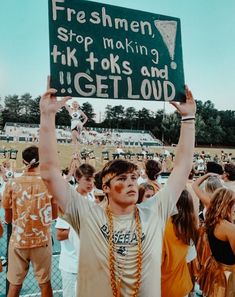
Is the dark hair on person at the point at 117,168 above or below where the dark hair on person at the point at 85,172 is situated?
above

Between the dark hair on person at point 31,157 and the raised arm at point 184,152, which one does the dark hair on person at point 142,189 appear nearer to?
the dark hair on person at point 31,157

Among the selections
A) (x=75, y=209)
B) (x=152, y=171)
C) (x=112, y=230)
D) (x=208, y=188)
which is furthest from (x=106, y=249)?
(x=152, y=171)

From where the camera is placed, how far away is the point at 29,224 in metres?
3.31

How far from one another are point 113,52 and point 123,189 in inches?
36.2

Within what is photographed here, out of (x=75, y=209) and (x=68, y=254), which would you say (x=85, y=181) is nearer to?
(x=68, y=254)

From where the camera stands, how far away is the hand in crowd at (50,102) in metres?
1.95

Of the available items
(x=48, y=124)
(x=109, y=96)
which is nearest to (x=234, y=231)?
(x=109, y=96)

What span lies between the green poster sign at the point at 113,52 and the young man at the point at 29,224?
1.41 metres

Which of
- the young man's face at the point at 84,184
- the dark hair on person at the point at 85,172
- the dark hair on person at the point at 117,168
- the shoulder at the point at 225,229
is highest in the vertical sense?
the dark hair on person at the point at 117,168

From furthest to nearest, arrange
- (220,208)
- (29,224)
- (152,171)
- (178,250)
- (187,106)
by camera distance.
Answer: (152,171)
(29,224)
(220,208)
(178,250)
(187,106)

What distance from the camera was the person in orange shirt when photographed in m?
2.64

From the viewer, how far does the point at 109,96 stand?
2.30 m

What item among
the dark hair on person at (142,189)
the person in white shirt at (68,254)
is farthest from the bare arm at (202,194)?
the person in white shirt at (68,254)

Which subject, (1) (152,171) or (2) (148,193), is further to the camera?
(1) (152,171)
